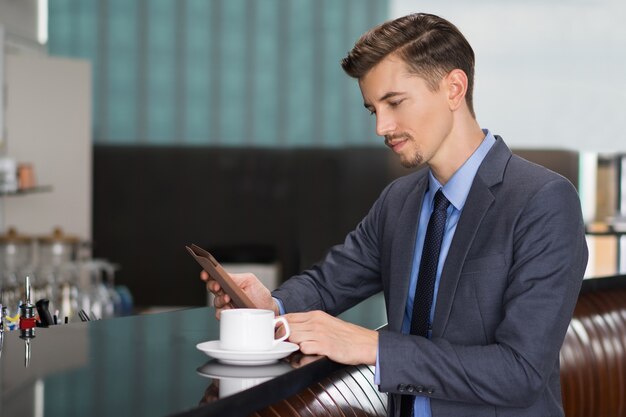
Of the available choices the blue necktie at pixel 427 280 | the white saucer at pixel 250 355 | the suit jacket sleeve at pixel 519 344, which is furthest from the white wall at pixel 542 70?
the white saucer at pixel 250 355

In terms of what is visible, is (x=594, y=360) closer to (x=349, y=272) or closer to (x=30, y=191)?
(x=349, y=272)

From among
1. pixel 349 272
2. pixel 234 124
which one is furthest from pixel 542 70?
pixel 349 272

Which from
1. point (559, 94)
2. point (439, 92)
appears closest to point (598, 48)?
point (559, 94)

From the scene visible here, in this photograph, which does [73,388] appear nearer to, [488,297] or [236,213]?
[488,297]

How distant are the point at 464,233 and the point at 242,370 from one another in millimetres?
538

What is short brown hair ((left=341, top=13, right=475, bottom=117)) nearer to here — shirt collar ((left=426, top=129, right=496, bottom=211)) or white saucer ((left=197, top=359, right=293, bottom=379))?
shirt collar ((left=426, top=129, right=496, bottom=211))

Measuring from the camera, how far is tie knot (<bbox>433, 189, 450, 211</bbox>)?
6.59ft

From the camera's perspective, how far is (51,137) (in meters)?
6.34

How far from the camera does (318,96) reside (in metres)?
7.28

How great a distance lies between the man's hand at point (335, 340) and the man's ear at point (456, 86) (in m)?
0.50

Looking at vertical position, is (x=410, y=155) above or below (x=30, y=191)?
above

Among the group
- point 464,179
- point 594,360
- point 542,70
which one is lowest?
point 594,360

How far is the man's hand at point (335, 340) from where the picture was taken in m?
1.74

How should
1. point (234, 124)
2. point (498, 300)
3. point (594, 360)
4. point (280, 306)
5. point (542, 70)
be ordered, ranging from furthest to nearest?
point (234, 124) < point (542, 70) < point (594, 360) < point (280, 306) < point (498, 300)
